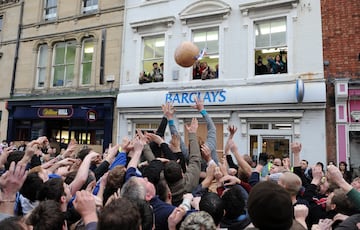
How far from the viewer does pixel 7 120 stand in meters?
15.6

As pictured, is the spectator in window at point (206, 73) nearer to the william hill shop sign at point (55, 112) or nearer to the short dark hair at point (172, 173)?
the william hill shop sign at point (55, 112)

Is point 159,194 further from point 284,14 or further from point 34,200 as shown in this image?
point 284,14

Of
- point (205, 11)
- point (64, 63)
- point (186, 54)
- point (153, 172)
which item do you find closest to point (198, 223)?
point (153, 172)

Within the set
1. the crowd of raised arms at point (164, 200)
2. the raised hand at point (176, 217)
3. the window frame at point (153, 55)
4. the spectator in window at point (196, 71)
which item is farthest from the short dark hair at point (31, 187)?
the window frame at point (153, 55)

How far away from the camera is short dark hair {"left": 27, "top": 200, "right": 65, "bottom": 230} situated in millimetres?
2219

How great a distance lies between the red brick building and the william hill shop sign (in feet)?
34.2

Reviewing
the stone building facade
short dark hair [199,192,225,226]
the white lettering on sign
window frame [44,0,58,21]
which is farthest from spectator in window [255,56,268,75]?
window frame [44,0,58,21]

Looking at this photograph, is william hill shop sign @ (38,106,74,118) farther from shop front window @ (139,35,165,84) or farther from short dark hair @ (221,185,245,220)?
short dark hair @ (221,185,245,220)

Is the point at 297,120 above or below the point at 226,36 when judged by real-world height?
below

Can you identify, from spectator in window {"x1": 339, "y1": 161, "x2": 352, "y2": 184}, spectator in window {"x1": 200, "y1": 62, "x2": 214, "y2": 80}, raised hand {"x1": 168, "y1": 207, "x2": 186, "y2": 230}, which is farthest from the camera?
spectator in window {"x1": 200, "y1": 62, "x2": 214, "y2": 80}

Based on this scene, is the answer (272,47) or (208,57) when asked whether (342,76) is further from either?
(208,57)

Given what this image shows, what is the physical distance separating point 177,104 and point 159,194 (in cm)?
861

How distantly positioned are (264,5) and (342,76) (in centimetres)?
357

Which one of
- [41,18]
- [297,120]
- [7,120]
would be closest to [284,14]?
[297,120]
